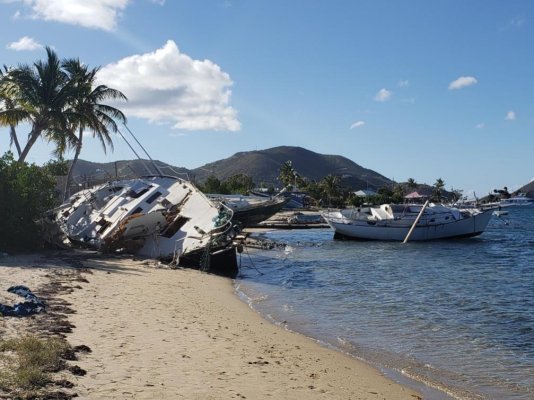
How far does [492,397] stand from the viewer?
892cm

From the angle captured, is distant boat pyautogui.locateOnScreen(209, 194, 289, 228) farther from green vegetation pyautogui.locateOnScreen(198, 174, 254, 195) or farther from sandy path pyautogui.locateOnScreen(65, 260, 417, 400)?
green vegetation pyautogui.locateOnScreen(198, 174, 254, 195)

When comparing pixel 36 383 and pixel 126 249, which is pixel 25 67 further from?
pixel 36 383

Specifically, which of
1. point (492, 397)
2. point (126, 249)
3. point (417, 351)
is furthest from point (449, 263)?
point (492, 397)

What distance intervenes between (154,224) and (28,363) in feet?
64.3

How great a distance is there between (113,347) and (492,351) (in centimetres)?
833

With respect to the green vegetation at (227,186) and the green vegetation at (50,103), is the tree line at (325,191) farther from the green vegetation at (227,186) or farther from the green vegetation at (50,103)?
the green vegetation at (50,103)

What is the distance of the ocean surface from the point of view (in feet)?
34.1

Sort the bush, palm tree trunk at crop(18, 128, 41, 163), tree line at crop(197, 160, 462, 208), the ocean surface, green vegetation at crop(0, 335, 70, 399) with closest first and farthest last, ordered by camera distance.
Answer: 1. green vegetation at crop(0, 335, 70, 399)
2. the ocean surface
3. the bush
4. palm tree trunk at crop(18, 128, 41, 163)
5. tree line at crop(197, 160, 462, 208)

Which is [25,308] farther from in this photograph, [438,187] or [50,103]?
[438,187]

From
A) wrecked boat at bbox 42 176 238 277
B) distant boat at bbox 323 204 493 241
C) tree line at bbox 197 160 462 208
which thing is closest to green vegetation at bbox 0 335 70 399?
wrecked boat at bbox 42 176 238 277

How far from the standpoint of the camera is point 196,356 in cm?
924

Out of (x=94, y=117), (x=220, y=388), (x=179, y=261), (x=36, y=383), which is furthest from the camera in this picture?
(x=94, y=117)

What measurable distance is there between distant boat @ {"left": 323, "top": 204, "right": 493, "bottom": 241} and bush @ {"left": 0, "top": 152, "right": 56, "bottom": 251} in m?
29.5

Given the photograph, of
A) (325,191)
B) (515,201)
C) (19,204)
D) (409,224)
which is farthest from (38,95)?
(515,201)
